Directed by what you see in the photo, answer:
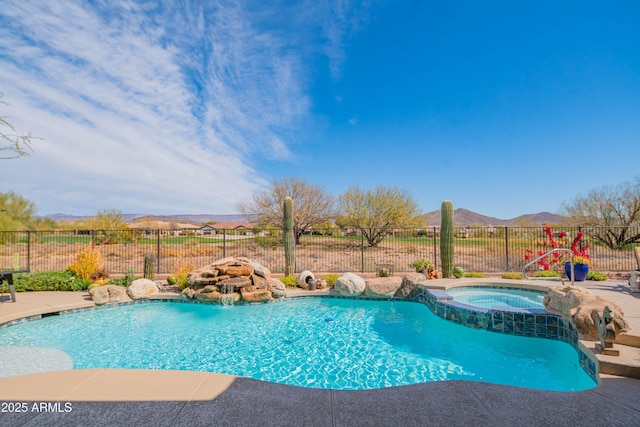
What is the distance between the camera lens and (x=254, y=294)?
7.71 meters

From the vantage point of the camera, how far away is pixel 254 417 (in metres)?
2.00

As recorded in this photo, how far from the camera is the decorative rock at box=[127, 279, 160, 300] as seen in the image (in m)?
7.59

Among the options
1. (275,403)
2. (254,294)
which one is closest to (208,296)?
(254,294)

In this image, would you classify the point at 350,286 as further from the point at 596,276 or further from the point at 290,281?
the point at 596,276

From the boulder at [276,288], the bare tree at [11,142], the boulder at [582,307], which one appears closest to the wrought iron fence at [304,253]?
the boulder at [276,288]

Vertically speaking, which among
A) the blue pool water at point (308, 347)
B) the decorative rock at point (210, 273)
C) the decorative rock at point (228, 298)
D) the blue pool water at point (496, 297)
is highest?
the decorative rock at point (210, 273)

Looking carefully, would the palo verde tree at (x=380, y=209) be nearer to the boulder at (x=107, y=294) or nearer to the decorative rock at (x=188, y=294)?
the decorative rock at (x=188, y=294)

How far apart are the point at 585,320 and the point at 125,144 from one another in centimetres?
1299

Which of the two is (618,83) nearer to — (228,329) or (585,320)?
(585,320)

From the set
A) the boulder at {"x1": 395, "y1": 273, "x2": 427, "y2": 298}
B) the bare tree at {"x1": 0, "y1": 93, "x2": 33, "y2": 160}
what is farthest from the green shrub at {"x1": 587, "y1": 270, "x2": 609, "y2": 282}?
the bare tree at {"x1": 0, "y1": 93, "x2": 33, "y2": 160}

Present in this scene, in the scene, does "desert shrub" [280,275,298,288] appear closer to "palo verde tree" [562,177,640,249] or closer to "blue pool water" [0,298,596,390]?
→ "blue pool water" [0,298,596,390]

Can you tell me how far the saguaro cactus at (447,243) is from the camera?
9.16 m

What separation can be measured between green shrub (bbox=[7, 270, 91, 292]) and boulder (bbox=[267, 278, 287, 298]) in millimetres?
5303

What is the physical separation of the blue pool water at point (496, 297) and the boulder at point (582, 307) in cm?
109
